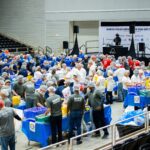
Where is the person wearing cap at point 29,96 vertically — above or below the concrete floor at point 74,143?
above

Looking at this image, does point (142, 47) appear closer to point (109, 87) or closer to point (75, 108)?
point (109, 87)

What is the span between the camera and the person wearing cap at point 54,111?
9.24 meters

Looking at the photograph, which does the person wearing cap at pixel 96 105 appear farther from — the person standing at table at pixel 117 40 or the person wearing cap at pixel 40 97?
the person standing at table at pixel 117 40

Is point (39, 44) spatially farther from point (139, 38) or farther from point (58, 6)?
point (139, 38)

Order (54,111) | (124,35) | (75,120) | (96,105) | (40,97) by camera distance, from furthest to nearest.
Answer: (124,35), (40,97), (96,105), (75,120), (54,111)

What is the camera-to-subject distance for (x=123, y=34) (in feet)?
89.1

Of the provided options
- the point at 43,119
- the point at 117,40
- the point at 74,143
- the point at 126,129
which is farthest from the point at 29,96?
the point at 117,40

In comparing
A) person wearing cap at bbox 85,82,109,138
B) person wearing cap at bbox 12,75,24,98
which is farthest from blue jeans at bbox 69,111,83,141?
person wearing cap at bbox 12,75,24,98

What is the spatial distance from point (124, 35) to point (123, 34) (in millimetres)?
118

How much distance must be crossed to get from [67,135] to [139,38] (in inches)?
688

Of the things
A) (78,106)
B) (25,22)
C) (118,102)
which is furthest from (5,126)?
(25,22)

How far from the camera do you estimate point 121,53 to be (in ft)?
84.2

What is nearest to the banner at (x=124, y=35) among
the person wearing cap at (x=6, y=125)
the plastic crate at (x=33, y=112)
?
the plastic crate at (x=33, y=112)

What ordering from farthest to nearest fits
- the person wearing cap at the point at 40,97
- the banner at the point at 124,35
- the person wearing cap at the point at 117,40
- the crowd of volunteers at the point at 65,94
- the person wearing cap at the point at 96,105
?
the person wearing cap at the point at 117,40, the banner at the point at 124,35, the person wearing cap at the point at 40,97, the person wearing cap at the point at 96,105, the crowd of volunteers at the point at 65,94
